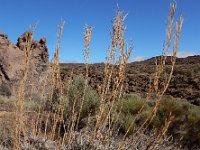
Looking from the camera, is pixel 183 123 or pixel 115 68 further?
pixel 183 123

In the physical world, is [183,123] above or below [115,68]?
below

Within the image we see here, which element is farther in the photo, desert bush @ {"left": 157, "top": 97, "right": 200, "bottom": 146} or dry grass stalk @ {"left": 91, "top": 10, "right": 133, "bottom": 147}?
desert bush @ {"left": 157, "top": 97, "right": 200, "bottom": 146}

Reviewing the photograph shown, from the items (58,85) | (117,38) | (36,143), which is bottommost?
(36,143)

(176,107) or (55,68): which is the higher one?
(55,68)

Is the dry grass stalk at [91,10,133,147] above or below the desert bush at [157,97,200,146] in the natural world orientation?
above

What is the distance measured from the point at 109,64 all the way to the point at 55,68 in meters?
0.62

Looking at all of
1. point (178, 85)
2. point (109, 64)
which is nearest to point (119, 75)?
point (109, 64)

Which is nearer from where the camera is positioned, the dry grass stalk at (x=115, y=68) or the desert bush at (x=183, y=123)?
the dry grass stalk at (x=115, y=68)

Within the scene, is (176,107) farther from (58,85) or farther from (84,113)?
(58,85)

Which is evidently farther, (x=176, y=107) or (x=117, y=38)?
(x=176, y=107)

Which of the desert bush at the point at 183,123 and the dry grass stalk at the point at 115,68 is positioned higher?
the dry grass stalk at the point at 115,68

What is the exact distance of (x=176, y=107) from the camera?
9391 mm

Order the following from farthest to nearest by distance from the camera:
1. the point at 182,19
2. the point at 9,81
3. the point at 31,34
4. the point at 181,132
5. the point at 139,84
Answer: the point at 139,84 < the point at 9,81 < the point at 181,132 < the point at 31,34 < the point at 182,19

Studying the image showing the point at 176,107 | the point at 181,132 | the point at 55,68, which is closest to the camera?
the point at 55,68
